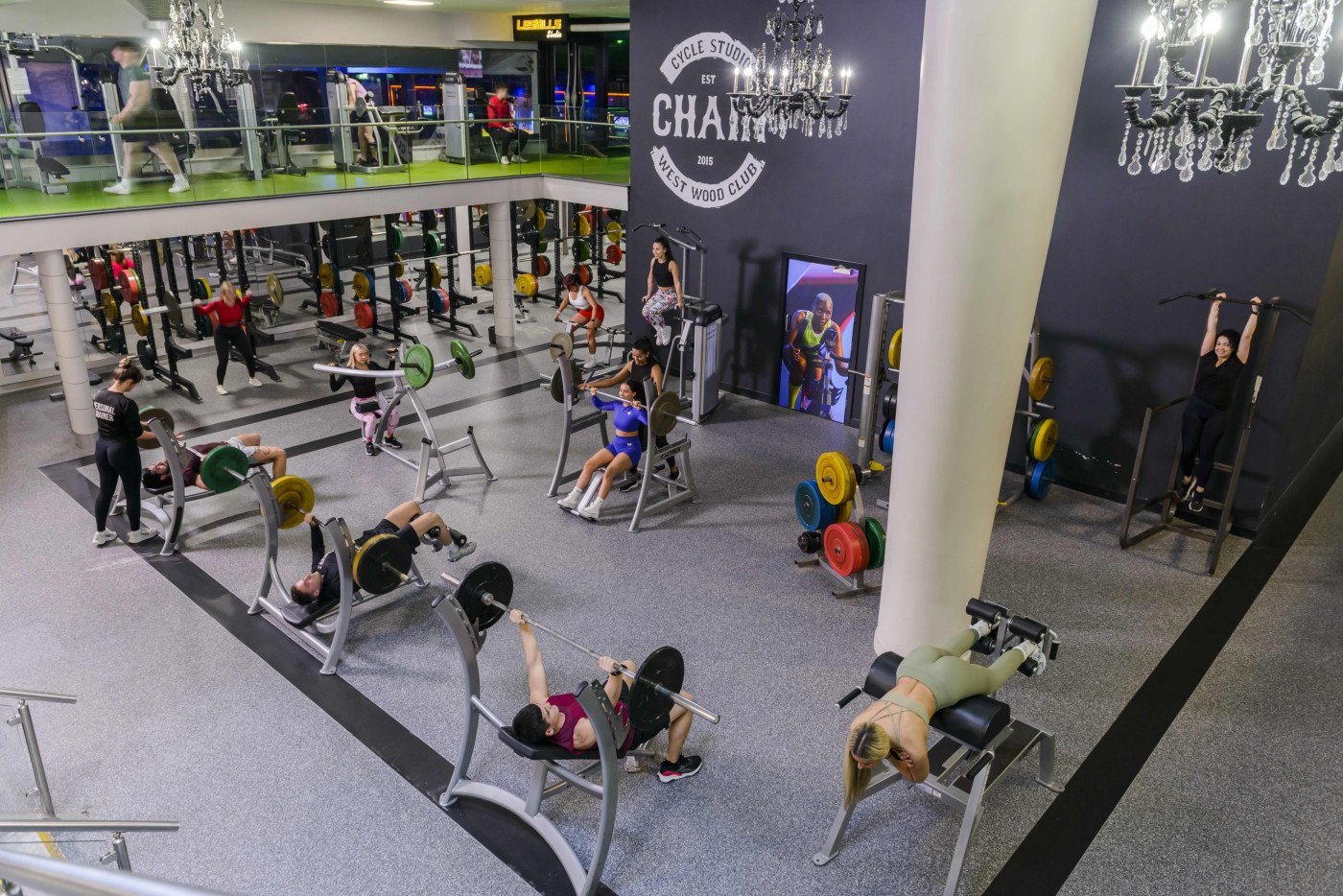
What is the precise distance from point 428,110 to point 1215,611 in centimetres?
1150

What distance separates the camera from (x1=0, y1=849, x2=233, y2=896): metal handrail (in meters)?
0.57

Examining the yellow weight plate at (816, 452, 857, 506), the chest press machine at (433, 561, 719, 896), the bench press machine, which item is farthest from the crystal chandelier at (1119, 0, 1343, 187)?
the chest press machine at (433, 561, 719, 896)

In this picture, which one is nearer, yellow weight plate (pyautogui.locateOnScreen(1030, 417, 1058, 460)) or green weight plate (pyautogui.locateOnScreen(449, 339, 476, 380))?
yellow weight plate (pyautogui.locateOnScreen(1030, 417, 1058, 460))

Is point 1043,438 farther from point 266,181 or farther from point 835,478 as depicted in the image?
point 266,181

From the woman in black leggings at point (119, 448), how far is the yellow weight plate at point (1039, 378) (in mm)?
6083

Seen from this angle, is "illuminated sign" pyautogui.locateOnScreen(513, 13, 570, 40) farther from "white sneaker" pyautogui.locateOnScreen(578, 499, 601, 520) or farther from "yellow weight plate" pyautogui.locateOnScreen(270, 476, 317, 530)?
"yellow weight plate" pyautogui.locateOnScreen(270, 476, 317, 530)

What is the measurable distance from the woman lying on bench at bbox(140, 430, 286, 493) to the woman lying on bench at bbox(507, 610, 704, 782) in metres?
2.98

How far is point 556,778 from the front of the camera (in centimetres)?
405

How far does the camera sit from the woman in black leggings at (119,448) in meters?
5.43

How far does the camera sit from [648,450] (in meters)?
6.16

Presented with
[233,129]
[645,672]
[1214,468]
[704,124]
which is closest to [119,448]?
[233,129]

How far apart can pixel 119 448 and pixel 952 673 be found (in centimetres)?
520

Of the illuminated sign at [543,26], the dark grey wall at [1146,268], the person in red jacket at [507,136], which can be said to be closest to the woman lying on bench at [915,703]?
the dark grey wall at [1146,268]

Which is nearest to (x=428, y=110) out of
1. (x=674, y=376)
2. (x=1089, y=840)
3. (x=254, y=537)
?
(x=674, y=376)
